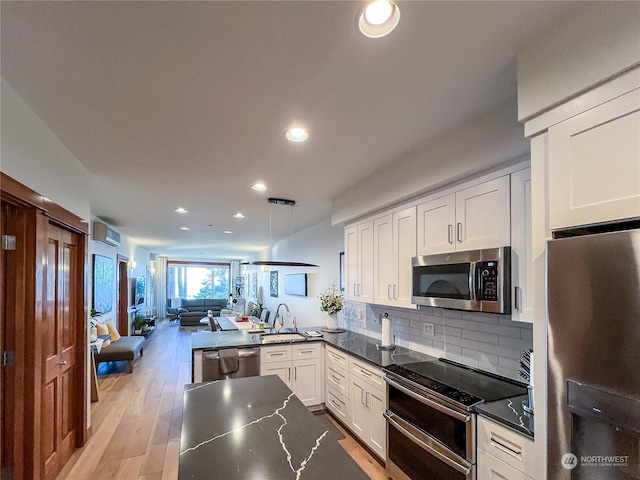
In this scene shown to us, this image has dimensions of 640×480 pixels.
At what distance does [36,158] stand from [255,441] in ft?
6.95

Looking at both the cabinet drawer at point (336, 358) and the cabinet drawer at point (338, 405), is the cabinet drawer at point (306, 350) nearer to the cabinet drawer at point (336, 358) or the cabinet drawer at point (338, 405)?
the cabinet drawer at point (336, 358)

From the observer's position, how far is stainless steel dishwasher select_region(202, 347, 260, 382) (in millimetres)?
3385

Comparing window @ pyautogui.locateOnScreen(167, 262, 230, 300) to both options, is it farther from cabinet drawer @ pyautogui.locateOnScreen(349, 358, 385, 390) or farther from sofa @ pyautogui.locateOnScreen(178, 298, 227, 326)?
cabinet drawer @ pyautogui.locateOnScreen(349, 358, 385, 390)

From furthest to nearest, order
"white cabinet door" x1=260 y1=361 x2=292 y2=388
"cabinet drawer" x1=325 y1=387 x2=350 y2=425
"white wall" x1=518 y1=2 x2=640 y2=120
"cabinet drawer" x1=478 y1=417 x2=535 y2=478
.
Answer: "white cabinet door" x1=260 y1=361 x2=292 y2=388, "cabinet drawer" x1=325 y1=387 x2=350 y2=425, "cabinet drawer" x1=478 y1=417 x2=535 y2=478, "white wall" x1=518 y1=2 x2=640 y2=120

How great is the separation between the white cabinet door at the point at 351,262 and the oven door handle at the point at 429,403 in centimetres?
127

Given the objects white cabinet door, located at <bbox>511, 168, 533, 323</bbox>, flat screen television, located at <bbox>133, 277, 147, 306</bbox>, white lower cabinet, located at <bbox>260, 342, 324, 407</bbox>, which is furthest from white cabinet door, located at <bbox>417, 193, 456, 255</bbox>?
flat screen television, located at <bbox>133, 277, 147, 306</bbox>

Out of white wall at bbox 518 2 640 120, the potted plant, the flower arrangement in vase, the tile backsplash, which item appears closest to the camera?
white wall at bbox 518 2 640 120

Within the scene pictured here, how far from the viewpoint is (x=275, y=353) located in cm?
364

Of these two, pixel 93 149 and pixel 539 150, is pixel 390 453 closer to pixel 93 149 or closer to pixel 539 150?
pixel 539 150

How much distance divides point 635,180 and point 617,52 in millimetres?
444

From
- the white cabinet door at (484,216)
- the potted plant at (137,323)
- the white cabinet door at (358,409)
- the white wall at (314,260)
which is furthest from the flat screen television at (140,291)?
the white cabinet door at (484,216)

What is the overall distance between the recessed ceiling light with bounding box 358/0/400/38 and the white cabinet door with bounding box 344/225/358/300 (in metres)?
2.52

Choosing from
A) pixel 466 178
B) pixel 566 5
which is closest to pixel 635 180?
pixel 566 5

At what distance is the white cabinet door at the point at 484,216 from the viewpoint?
1950 mm
